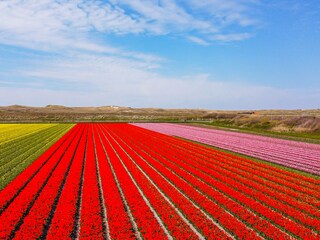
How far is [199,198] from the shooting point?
14375 mm

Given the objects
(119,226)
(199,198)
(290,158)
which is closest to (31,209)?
(119,226)

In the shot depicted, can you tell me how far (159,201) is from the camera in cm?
1391

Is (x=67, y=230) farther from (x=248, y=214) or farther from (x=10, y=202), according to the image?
(x=248, y=214)

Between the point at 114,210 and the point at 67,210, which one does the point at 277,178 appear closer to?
the point at 114,210

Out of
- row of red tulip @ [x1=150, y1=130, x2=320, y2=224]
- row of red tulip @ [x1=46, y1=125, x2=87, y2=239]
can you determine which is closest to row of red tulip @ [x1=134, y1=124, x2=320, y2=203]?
row of red tulip @ [x1=150, y1=130, x2=320, y2=224]

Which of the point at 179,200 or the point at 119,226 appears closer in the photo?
the point at 119,226

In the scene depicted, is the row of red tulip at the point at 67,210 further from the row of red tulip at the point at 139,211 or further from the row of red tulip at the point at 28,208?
the row of red tulip at the point at 139,211

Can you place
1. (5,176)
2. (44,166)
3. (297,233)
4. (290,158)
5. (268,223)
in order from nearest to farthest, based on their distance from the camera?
1. (297,233)
2. (268,223)
3. (5,176)
4. (44,166)
5. (290,158)

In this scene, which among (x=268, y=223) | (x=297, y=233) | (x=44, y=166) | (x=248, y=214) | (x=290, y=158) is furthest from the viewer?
(x=290, y=158)

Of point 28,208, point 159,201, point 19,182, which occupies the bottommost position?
point 159,201

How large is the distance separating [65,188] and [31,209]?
3339 millimetres

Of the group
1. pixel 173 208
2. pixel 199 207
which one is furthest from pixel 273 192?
pixel 173 208

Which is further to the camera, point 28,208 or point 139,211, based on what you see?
point 28,208

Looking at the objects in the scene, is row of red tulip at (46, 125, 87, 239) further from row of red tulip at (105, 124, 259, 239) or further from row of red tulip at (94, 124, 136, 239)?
row of red tulip at (105, 124, 259, 239)
